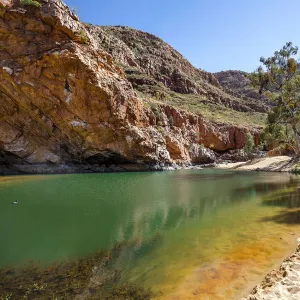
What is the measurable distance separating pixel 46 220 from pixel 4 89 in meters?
37.5

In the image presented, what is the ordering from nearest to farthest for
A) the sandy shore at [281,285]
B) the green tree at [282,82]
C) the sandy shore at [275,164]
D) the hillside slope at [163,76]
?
the sandy shore at [281,285] → the green tree at [282,82] → the sandy shore at [275,164] → the hillside slope at [163,76]

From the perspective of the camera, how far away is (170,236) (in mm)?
11312

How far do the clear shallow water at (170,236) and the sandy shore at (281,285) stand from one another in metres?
0.57

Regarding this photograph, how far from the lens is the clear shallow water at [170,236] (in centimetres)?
745

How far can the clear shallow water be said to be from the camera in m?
7.45

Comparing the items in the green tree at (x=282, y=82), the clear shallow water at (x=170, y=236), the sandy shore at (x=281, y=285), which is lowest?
the clear shallow water at (x=170, y=236)

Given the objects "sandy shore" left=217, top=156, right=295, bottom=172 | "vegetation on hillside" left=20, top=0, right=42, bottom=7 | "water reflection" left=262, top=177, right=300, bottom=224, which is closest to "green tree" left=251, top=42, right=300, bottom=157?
"sandy shore" left=217, top=156, right=295, bottom=172

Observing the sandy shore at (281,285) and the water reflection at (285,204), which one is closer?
the sandy shore at (281,285)

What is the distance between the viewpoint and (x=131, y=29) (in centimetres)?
13425

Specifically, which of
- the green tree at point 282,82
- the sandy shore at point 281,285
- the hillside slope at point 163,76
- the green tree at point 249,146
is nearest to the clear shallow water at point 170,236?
the sandy shore at point 281,285

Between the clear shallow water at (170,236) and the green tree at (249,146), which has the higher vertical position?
the green tree at (249,146)

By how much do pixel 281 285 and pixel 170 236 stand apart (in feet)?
18.9

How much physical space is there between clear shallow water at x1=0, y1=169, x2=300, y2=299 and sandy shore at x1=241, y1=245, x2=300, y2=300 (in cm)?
57

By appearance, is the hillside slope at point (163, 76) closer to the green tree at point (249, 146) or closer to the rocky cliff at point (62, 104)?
the green tree at point (249, 146)
